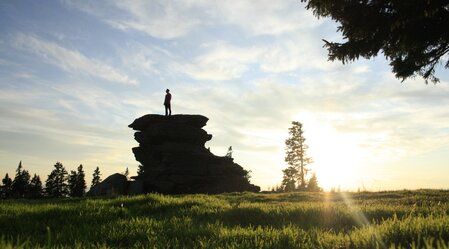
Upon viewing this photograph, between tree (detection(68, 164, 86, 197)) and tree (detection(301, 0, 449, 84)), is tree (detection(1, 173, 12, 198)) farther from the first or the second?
tree (detection(301, 0, 449, 84))

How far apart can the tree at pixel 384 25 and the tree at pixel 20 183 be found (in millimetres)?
81894

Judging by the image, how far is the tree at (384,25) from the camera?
11.2 meters

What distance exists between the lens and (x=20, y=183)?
271 ft

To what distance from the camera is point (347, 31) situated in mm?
12250

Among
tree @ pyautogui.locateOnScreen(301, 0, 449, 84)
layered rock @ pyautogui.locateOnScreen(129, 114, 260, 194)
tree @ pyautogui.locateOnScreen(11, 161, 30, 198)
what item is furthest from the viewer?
tree @ pyautogui.locateOnScreen(11, 161, 30, 198)

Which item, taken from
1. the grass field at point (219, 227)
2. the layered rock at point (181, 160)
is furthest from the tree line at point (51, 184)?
the grass field at point (219, 227)

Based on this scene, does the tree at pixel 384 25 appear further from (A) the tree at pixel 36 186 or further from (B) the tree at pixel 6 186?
(B) the tree at pixel 6 186

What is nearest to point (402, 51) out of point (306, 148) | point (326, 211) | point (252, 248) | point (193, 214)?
point (326, 211)

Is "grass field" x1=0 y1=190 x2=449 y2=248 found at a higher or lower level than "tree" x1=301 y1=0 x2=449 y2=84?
lower

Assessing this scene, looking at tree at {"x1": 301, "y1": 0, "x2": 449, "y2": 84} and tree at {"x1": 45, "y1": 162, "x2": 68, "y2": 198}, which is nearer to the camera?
tree at {"x1": 301, "y1": 0, "x2": 449, "y2": 84}

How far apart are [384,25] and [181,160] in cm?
2663

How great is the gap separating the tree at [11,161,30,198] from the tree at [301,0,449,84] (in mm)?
81894

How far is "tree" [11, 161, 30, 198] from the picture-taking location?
80025mm

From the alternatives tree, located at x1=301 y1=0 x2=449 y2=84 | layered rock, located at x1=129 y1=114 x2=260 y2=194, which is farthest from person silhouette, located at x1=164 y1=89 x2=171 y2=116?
tree, located at x1=301 y1=0 x2=449 y2=84
